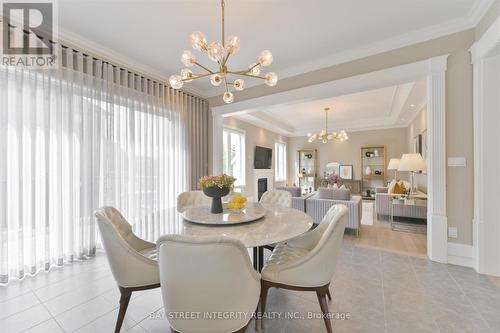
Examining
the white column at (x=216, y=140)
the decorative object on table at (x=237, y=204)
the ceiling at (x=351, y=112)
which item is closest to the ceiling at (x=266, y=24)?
the ceiling at (x=351, y=112)

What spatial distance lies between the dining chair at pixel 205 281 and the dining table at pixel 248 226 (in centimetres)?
20

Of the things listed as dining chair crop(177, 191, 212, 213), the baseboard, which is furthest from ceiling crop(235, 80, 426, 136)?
the baseboard

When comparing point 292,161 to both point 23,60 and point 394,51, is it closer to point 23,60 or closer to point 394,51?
point 394,51

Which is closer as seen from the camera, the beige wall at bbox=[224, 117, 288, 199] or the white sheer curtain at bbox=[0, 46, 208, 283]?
the white sheer curtain at bbox=[0, 46, 208, 283]

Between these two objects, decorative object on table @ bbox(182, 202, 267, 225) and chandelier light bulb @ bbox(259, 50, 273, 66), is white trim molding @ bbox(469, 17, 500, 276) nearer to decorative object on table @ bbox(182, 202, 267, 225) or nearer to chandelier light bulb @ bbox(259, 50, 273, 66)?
chandelier light bulb @ bbox(259, 50, 273, 66)

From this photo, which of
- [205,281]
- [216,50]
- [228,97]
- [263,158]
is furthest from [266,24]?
[263,158]

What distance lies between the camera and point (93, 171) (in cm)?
287

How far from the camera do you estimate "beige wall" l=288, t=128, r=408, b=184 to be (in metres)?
7.66

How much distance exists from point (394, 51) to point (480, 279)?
2863mm

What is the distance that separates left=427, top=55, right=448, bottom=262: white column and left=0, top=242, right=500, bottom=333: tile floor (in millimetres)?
303

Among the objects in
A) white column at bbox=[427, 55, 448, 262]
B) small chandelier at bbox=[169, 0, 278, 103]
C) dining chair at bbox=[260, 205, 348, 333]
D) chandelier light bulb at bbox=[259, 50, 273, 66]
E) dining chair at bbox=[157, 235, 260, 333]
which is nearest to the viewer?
dining chair at bbox=[157, 235, 260, 333]

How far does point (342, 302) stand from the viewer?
1947mm

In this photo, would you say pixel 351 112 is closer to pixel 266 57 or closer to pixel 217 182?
pixel 266 57

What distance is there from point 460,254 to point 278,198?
227 centimetres
